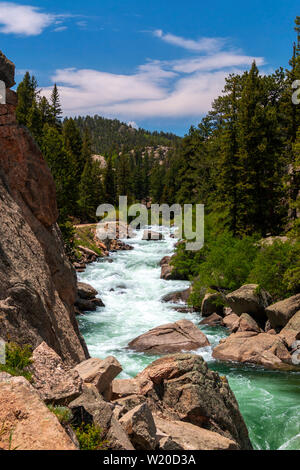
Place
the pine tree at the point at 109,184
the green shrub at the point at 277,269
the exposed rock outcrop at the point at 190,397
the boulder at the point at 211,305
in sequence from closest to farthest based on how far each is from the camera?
1. the exposed rock outcrop at the point at 190,397
2. the green shrub at the point at 277,269
3. the boulder at the point at 211,305
4. the pine tree at the point at 109,184

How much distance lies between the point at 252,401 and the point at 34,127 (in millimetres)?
28435

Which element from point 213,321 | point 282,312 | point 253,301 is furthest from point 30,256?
point 213,321

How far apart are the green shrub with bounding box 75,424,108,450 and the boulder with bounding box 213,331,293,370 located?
12.5 metres

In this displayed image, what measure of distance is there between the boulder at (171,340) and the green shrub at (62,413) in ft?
42.5

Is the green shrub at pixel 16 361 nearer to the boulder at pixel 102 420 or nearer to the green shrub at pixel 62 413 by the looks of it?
the green shrub at pixel 62 413

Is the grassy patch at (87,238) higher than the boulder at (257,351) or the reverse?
higher

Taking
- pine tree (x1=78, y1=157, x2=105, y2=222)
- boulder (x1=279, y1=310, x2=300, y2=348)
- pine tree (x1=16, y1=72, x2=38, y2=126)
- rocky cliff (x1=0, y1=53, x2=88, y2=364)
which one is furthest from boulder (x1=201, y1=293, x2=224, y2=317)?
pine tree (x1=16, y1=72, x2=38, y2=126)

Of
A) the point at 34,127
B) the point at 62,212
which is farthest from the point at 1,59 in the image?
the point at 34,127

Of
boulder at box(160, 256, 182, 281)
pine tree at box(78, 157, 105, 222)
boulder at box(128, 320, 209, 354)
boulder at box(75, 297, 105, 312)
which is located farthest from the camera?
pine tree at box(78, 157, 105, 222)

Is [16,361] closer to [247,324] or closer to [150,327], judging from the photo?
[247,324]

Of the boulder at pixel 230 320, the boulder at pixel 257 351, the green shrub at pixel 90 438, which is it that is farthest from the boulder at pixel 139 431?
the boulder at pixel 230 320

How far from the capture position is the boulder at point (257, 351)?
1678 centimetres

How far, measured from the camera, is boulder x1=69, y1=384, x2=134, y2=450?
5.51 meters

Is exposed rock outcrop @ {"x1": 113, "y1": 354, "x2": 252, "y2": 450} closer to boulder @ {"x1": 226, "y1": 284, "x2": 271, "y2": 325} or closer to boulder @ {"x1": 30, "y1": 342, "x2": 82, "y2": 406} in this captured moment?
boulder @ {"x1": 30, "y1": 342, "x2": 82, "y2": 406}
